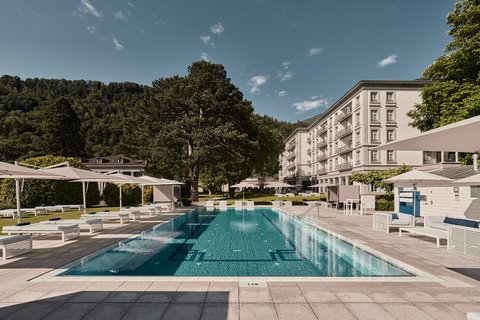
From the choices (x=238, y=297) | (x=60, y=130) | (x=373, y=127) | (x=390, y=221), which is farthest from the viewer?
(x=60, y=130)

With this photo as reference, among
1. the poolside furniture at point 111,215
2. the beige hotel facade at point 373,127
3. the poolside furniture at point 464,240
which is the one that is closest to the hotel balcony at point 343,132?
the beige hotel facade at point 373,127

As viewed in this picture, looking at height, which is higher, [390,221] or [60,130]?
[60,130]

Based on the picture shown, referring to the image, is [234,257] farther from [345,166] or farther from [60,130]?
[60,130]

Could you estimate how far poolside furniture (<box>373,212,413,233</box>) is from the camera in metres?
12.3

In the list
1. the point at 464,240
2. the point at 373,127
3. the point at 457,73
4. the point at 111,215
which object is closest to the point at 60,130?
the point at 111,215

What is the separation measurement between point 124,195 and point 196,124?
13073 mm

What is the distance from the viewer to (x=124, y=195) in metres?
29.7

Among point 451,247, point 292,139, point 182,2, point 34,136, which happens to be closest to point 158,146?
point 182,2

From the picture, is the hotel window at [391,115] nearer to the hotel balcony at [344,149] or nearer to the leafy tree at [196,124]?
the hotel balcony at [344,149]

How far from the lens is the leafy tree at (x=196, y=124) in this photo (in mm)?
35438

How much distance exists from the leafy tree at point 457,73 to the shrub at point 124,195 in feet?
99.0

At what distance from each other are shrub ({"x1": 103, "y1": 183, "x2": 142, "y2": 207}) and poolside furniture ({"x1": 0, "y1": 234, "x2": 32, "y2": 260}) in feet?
68.3

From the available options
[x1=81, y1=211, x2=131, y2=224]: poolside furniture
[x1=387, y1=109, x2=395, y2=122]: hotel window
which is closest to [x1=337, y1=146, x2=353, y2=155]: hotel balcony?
[x1=387, y1=109, x2=395, y2=122]: hotel window

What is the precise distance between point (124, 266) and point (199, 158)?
28.3 meters
